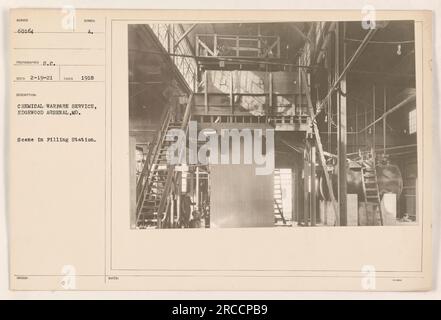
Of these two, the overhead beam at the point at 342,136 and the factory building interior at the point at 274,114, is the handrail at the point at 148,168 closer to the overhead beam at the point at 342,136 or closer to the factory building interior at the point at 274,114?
the factory building interior at the point at 274,114

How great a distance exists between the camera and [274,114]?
4.26 ft

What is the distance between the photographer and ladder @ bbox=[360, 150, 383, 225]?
1.29 m

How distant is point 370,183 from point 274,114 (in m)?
0.37

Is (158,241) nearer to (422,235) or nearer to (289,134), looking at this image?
(289,134)

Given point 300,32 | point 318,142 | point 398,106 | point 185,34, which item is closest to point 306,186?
point 318,142

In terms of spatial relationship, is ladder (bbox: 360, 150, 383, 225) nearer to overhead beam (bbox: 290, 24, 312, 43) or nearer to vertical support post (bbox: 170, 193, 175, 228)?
overhead beam (bbox: 290, 24, 312, 43)

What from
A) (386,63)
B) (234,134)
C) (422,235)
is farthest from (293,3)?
(422,235)

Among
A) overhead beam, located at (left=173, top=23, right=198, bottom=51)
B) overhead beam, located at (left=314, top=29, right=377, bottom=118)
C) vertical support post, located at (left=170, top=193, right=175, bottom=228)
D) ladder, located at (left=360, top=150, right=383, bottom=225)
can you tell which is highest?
overhead beam, located at (left=173, top=23, right=198, bottom=51)

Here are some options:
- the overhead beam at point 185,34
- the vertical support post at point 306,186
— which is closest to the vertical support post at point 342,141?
the vertical support post at point 306,186

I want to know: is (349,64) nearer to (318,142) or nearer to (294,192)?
(318,142)

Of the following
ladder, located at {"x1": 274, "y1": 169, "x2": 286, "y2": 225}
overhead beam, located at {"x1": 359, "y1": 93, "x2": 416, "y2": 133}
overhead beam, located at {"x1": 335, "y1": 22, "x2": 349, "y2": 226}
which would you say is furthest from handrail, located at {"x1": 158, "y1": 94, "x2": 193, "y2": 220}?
overhead beam, located at {"x1": 359, "y1": 93, "x2": 416, "y2": 133}

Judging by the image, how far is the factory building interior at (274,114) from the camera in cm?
129

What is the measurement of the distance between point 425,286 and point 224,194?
28.2 inches

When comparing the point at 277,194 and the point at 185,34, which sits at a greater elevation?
the point at 185,34
